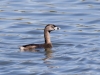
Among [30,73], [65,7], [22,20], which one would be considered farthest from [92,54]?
[65,7]

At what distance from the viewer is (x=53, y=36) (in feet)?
63.2

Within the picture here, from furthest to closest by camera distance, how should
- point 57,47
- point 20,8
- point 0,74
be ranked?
point 20,8 → point 57,47 → point 0,74

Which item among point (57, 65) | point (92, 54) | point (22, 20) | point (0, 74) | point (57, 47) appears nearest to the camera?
point (0, 74)

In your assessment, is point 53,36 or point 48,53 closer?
point 48,53

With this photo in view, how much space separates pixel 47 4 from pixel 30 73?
10.8 m

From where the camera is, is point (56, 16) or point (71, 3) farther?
point (71, 3)

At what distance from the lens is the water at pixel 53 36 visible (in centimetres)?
1476

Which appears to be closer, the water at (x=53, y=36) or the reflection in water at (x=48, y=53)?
the water at (x=53, y=36)

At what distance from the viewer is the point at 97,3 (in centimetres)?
2486

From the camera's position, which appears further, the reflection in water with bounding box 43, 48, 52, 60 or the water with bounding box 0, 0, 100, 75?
the reflection in water with bounding box 43, 48, 52, 60

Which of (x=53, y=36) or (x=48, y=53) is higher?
(x=53, y=36)

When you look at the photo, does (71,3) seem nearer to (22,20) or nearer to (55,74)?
(22,20)

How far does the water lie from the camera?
14758 mm

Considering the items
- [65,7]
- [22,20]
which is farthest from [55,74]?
[65,7]
